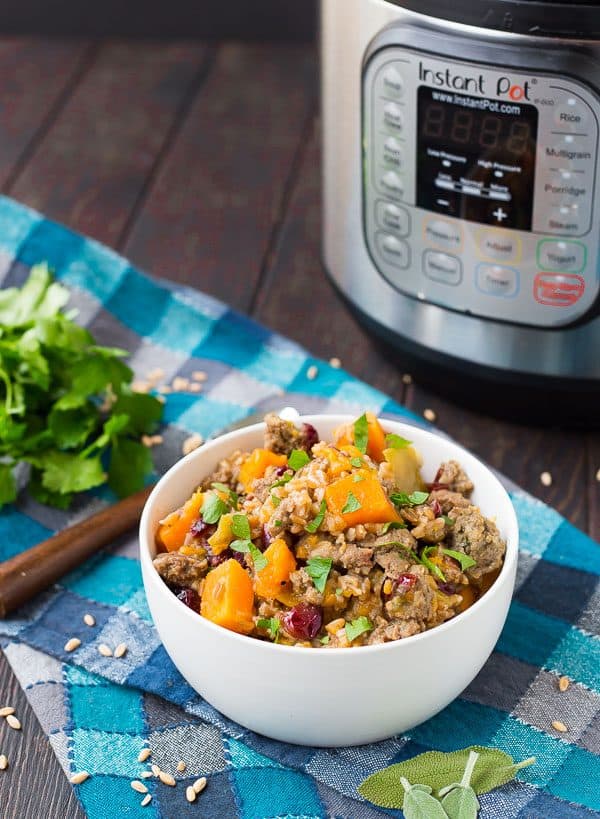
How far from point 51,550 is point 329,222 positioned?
597 mm

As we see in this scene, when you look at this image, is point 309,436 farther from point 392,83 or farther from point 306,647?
→ point 392,83

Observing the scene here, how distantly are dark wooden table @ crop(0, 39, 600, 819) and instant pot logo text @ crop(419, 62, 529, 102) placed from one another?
429 millimetres

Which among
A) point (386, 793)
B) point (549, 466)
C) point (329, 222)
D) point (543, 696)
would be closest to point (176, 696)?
point (386, 793)

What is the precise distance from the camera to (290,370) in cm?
160

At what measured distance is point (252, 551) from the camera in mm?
1017

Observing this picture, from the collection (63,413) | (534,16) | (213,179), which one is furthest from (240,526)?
(213,179)

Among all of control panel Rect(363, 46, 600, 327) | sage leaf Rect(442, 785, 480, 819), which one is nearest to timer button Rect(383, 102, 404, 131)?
control panel Rect(363, 46, 600, 327)

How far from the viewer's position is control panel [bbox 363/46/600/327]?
3.98 feet

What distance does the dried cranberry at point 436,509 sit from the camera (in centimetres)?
108

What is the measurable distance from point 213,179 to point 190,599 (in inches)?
48.0

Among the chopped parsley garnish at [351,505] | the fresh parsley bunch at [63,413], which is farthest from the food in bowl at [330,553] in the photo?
the fresh parsley bunch at [63,413]

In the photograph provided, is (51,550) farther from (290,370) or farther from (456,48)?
(456,48)

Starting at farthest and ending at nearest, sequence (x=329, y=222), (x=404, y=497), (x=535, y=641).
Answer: (x=329, y=222)
(x=535, y=641)
(x=404, y=497)

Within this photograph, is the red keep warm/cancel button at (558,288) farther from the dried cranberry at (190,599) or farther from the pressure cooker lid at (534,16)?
the dried cranberry at (190,599)
